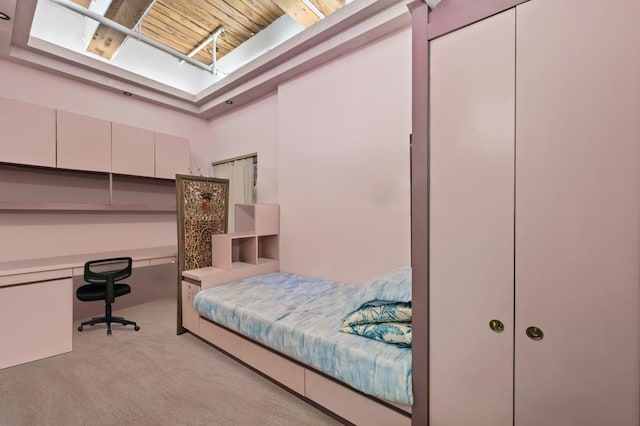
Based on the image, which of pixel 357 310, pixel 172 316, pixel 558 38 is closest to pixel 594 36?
pixel 558 38

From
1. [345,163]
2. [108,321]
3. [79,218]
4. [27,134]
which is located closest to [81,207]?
[79,218]

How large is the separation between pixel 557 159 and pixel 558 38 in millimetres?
441

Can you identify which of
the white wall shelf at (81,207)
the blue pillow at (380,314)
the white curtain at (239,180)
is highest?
the white curtain at (239,180)

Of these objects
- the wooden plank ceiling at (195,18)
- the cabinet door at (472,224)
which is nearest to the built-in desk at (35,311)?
the wooden plank ceiling at (195,18)

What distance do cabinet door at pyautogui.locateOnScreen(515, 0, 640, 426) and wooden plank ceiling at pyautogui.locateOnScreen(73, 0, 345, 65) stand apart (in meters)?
2.37

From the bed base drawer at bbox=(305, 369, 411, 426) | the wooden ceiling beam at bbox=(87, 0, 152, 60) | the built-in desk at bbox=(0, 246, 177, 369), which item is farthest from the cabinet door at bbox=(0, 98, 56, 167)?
the bed base drawer at bbox=(305, 369, 411, 426)

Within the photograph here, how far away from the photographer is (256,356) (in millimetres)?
2236

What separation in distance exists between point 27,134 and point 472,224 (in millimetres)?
4152

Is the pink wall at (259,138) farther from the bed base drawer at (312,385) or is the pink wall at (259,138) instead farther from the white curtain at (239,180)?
the bed base drawer at (312,385)

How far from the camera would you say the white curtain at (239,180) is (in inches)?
168

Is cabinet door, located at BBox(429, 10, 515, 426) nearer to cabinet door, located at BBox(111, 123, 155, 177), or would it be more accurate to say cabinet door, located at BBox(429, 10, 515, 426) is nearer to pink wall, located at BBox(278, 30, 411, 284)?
pink wall, located at BBox(278, 30, 411, 284)

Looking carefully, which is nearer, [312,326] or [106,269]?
[312,326]

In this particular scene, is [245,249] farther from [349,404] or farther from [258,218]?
[349,404]

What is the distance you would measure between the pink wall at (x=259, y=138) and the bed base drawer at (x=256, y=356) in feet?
5.97
